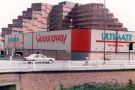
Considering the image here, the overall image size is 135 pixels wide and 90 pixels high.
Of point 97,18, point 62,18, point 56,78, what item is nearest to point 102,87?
point 56,78

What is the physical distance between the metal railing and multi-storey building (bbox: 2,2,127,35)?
93435mm

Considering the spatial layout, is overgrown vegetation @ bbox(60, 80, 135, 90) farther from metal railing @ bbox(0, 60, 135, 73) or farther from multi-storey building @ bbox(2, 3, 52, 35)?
multi-storey building @ bbox(2, 3, 52, 35)

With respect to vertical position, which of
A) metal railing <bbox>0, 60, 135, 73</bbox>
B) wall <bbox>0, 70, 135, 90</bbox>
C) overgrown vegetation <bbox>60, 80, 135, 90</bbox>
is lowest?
overgrown vegetation <bbox>60, 80, 135, 90</bbox>

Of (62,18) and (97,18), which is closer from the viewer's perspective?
(97,18)

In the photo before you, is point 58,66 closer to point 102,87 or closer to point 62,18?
point 102,87

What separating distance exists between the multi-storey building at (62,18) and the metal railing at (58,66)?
307 feet

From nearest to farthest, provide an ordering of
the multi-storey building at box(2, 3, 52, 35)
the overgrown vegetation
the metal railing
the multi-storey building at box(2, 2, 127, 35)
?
the metal railing, the overgrown vegetation, the multi-storey building at box(2, 3, 52, 35), the multi-storey building at box(2, 2, 127, 35)

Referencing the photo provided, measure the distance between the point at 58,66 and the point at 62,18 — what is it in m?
114

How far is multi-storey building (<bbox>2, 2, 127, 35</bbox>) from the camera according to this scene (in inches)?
5276

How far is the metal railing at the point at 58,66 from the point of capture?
98.4ft

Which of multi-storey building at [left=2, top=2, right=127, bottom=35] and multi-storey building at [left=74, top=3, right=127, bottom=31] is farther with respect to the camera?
multi-storey building at [left=74, top=3, right=127, bottom=31]

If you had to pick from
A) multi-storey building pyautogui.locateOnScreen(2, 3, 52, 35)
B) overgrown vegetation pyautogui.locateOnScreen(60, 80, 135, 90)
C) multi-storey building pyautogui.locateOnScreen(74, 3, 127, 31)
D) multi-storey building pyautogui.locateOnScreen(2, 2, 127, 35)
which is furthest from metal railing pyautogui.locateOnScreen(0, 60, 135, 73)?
multi-storey building pyautogui.locateOnScreen(74, 3, 127, 31)

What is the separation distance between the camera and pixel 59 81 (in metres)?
33.1

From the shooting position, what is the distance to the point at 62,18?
147m
